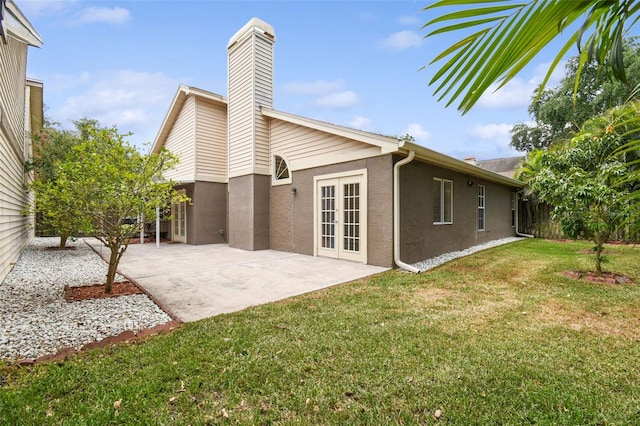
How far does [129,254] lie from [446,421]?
32.0 feet

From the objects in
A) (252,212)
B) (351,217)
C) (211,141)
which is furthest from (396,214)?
(211,141)

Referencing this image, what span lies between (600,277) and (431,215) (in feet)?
11.4

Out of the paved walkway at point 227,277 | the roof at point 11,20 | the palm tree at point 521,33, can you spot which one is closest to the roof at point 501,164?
the paved walkway at point 227,277

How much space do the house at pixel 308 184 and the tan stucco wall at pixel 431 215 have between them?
31mm

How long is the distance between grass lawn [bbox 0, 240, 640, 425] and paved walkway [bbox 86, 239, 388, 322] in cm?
65

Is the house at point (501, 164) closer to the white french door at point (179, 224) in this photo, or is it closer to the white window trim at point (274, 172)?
the white window trim at point (274, 172)

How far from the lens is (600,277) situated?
5645 millimetres

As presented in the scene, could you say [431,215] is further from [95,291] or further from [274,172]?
[95,291]

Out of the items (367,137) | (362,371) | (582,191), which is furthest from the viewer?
(367,137)

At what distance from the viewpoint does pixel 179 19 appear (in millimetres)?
7051

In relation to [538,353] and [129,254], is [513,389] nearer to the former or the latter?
[538,353]

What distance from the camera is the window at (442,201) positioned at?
8.44 meters

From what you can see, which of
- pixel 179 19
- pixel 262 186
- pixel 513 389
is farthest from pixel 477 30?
pixel 262 186

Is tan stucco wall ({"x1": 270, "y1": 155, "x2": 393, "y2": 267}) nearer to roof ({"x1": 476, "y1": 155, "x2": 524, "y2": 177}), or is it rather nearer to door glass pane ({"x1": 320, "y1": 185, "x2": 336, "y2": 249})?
door glass pane ({"x1": 320, "y1": 185, "x2": 336, "y2": 249})
